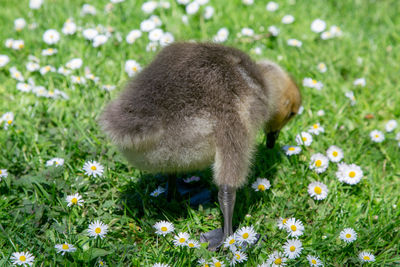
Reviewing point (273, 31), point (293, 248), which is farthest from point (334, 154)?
point (273, 31)

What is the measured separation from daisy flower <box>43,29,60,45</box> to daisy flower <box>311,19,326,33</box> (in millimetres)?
2685

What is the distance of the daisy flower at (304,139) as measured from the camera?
11.6 feet

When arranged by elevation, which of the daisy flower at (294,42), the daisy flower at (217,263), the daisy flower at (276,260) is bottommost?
the daisy flower at (294,42)

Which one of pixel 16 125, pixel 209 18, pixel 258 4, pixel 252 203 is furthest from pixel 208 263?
pixel 258 4

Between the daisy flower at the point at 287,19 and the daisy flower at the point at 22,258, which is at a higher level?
the daisy flower at the point at 22,258

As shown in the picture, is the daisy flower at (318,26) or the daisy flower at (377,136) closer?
the daisy flower at (377,136)

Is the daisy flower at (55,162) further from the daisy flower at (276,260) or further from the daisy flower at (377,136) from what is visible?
the daisy flower at (377,136)

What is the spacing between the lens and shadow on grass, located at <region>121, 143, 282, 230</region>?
3046 mm

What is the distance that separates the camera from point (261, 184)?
10.4 ft

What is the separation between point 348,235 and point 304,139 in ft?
3.31

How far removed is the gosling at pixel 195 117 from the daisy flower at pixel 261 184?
476 mm

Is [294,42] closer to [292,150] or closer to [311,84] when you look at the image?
[311,84]

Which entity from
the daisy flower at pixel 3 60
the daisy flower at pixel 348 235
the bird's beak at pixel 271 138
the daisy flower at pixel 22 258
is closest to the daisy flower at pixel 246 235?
the daisy flower at pixel 348 235

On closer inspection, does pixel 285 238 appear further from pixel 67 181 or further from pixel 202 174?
pixel 67 181
